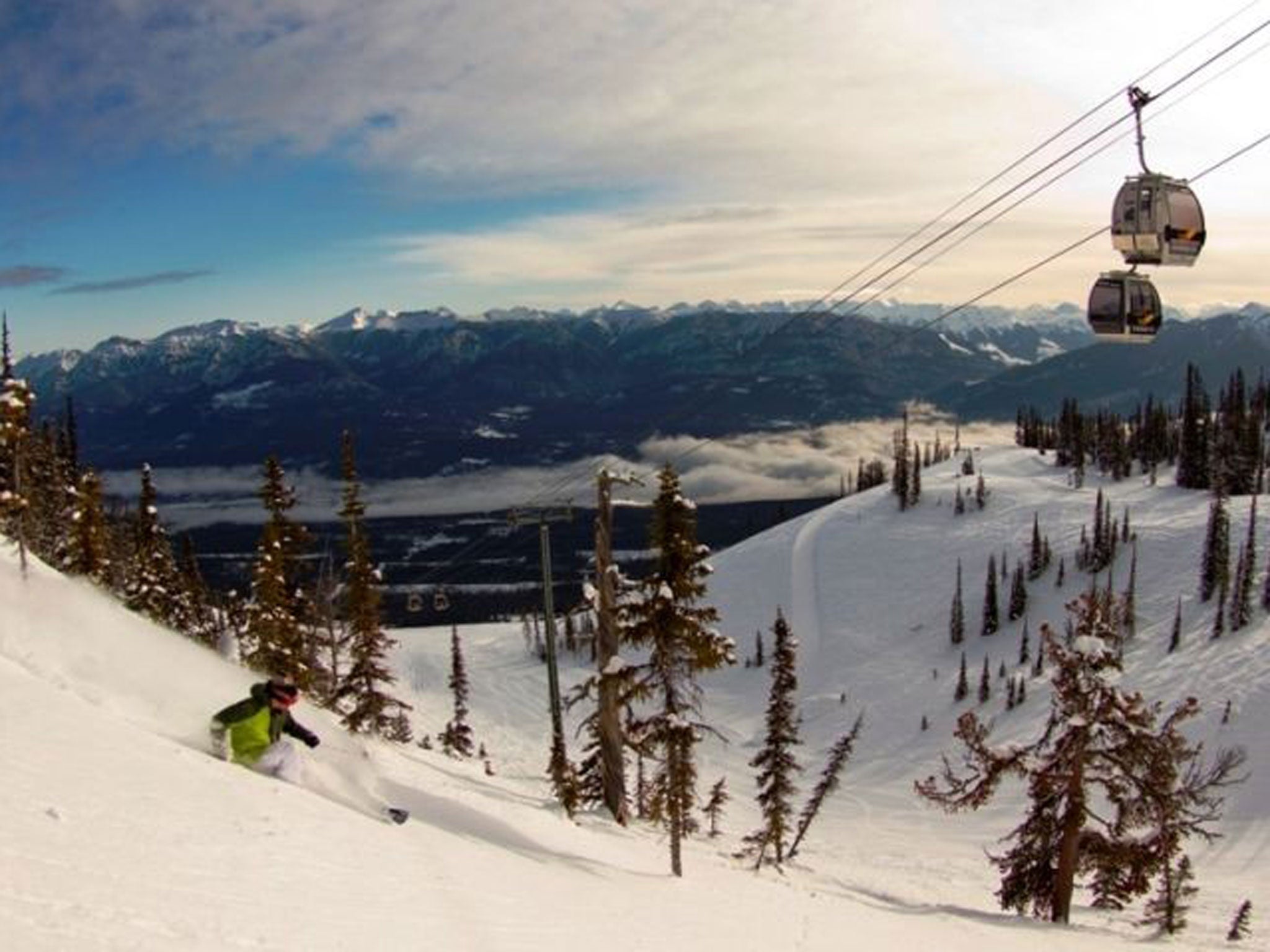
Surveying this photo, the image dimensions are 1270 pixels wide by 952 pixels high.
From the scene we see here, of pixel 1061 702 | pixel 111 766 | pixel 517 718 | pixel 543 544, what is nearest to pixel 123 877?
pixel 111 766

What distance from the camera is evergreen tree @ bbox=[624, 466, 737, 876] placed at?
24.5m

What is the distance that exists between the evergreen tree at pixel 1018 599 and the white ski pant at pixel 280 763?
499 ft

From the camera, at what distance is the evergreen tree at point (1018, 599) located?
15375cm

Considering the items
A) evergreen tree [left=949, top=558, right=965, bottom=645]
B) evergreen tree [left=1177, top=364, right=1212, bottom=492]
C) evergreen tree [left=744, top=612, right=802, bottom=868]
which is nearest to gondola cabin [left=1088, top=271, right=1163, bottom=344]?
evergreen tree [left=744, top=612, right=802, bottom=868]

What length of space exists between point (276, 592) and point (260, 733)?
31.3 m

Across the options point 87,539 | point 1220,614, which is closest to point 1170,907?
point 87,539

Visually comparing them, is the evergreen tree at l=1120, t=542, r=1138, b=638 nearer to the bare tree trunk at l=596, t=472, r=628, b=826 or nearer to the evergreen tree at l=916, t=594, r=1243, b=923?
the evergreen tree at l=916, t=594, r=1243, b=923

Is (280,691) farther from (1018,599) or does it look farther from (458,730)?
(1018,599)

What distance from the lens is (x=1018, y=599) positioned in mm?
154375

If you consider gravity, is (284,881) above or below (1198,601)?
above

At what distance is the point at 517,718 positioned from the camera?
6393 inches

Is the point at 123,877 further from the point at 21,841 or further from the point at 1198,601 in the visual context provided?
the point at 1198,601

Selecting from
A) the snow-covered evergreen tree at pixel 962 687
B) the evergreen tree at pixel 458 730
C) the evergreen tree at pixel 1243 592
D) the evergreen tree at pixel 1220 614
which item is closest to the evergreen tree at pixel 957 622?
the snow-covered evergreen tree at pixel 962 687

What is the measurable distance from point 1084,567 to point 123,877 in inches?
6605
